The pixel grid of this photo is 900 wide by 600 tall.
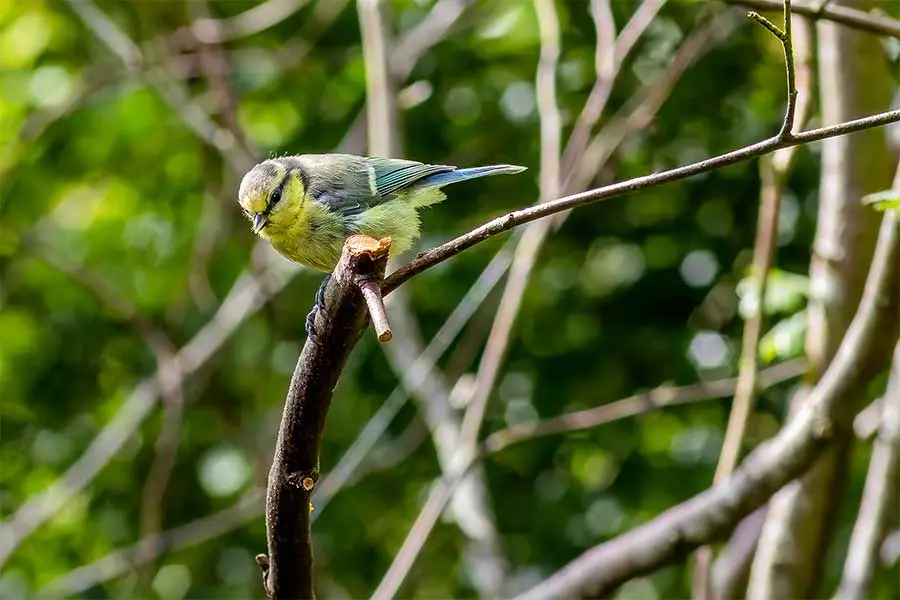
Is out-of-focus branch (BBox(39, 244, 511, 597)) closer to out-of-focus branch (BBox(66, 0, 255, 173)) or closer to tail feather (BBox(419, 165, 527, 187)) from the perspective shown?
tail feather (BBox(419, 165, 527, 187))

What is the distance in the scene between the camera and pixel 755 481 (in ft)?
9.32

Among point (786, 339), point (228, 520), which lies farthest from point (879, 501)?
point (228, 520)

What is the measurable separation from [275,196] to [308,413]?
49.0 inches

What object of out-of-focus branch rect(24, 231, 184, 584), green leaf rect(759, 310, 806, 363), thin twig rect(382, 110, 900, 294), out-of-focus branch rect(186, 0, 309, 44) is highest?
out-of-focus branch rect(186, 0, 309, 44)

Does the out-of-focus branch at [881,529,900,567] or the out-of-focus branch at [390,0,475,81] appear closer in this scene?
the out-of-focus branch at [881,529,900,567]

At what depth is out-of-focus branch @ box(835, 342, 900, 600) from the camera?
312 centimetres

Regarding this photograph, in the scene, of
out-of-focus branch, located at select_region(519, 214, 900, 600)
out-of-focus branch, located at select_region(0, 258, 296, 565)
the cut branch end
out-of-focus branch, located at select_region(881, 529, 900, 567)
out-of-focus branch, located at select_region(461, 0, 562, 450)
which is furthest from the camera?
out-of-focus branch, located at select_region(0, 258, 296, 565)

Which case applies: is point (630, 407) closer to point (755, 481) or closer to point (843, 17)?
point (755, 481)

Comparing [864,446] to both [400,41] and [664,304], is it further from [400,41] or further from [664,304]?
[400,41]

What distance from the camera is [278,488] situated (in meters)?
2.04

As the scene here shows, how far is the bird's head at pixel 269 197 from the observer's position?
9.92 ft

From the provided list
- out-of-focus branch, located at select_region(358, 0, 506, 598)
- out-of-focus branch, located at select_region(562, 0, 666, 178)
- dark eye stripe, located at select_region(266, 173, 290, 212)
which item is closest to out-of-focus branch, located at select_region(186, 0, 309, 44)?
out-of-focus branch, located at select_region(358, 0, 506, 598)

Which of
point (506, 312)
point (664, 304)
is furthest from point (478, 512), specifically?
point (664, 304)

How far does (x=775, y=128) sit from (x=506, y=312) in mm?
1134
